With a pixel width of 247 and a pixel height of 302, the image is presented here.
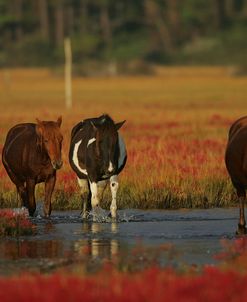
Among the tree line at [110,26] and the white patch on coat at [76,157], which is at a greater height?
the tree line at [110,26]

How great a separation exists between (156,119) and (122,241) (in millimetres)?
25494

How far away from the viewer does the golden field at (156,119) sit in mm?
18406

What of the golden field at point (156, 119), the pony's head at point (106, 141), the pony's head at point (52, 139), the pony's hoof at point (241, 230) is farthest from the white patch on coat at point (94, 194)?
the pony's hoof at point (241, 230)

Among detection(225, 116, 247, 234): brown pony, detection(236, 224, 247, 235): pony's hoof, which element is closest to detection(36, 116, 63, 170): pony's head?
detection(225, 116, 247, 234): brown pony

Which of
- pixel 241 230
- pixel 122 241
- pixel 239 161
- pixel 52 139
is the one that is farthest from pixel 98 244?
pixel 52 139

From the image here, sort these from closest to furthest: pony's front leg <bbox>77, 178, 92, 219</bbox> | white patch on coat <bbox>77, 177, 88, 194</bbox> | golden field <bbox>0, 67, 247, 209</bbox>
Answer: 1. pony's front leg <bbox>77, 178, 92, 219</bbox>
2. white patch on coat <bbox>77, 177, 88, 194</bbox>
3. golden field <bbox>0, 67, 247, 209</bbox>

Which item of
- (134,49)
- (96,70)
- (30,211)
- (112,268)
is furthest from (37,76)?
(112,268)

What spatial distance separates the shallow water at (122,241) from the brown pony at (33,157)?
427 mm

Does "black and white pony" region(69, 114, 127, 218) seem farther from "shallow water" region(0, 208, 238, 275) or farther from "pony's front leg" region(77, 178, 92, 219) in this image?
"shallow water" region(0, 208, 238, 275)

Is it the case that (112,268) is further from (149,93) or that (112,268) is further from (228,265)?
(149,93)

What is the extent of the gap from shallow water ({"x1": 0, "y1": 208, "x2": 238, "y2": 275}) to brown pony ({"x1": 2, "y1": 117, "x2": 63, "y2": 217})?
43 cm

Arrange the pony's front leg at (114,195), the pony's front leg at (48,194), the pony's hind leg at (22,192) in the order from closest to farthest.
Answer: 1. the pony's front leg at (114,195)
2. the pony's front leg at (48,194)
3. the pony's hind leg at (22,192)

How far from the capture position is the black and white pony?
16.3 m

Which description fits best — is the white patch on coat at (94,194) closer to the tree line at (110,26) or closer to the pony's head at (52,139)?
the pony's head at (52,139)
